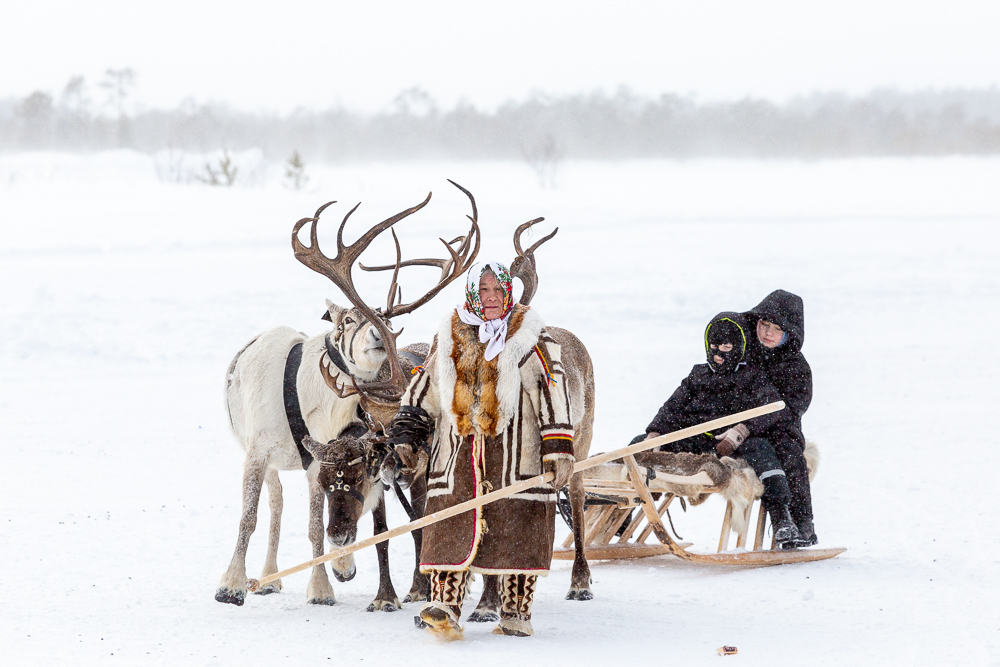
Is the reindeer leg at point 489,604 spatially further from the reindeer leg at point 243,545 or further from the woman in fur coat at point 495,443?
the reindeer leg at point 243,545

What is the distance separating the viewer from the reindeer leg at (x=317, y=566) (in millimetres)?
5469

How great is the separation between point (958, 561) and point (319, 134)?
56.4 meters

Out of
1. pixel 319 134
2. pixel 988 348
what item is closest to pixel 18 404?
pixel 988 348

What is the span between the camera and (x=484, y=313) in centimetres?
476

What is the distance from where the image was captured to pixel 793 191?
1373 inches

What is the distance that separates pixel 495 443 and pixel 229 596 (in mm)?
1558

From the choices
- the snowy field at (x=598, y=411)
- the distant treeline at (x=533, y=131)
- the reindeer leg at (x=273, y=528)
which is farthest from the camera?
the distant treeline at (x=533, y=131)

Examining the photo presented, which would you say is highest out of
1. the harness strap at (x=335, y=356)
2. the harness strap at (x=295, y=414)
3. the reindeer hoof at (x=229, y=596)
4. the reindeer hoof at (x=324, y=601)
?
the harness strap at (x=335, y=356)

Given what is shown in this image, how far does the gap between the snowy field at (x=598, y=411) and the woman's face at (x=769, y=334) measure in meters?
1.28

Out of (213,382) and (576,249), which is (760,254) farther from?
(213,382)

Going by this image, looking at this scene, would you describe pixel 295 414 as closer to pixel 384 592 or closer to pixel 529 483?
pixel 384 592

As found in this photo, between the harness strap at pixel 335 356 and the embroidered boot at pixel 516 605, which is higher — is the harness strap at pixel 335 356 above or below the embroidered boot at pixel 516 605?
above

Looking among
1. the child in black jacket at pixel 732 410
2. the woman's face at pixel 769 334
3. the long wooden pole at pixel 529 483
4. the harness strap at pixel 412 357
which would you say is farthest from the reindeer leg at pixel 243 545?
the woman's face at pixel 769 334

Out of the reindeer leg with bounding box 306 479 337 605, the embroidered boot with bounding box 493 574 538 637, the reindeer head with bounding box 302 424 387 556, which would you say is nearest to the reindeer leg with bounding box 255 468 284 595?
→ the reindeer leg with bounding box 306 479 337 605
